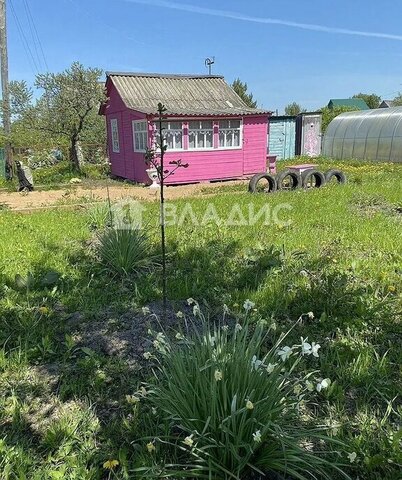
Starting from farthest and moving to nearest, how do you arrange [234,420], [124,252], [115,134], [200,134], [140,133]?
[115,134] → [200,134] → [140,133] → [124,252] → [234,420]

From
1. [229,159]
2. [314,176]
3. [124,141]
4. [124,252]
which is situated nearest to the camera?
[124,252]

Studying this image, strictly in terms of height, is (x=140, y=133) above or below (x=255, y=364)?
above

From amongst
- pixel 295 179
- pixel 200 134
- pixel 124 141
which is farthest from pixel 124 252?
pixel 124 141

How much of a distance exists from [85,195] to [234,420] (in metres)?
10.4

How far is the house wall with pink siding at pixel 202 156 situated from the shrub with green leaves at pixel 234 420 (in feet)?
41.7

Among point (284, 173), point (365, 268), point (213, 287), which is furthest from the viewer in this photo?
point (284, 173)

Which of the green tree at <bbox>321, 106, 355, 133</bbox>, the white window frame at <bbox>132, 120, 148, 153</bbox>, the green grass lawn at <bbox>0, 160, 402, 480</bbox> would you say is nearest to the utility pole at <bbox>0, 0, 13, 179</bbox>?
the white window frame at <bbox>132, 120, 148, 153</bbox>

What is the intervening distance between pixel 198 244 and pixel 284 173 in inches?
255

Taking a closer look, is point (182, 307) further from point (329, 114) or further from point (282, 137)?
point (329, 114)

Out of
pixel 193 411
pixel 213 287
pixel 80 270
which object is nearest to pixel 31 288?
pixel 80 270

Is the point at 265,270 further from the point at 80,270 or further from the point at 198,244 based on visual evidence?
the point at 80,270

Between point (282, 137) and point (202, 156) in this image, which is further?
point (282, 137)

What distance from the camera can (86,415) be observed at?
2.21 meters

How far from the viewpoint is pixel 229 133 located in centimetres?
1544
